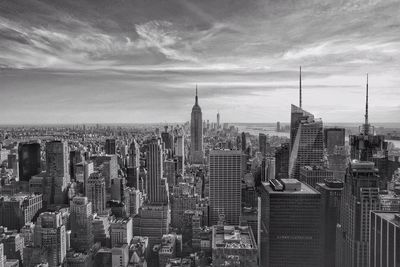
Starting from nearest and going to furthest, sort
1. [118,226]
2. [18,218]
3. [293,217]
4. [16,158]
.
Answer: [293,217] < [118,226] < [18,218] < [16,158]

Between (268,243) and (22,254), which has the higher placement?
(268,243)

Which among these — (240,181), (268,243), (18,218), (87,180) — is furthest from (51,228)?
(240,181)

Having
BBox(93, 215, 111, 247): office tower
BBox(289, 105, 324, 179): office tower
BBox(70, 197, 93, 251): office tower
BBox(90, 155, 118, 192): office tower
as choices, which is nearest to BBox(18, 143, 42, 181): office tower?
BBox(90, 155, 118, 192): office tower

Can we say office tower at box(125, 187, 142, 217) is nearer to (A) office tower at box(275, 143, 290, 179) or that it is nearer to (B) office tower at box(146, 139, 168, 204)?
(B) office tower at box(146, 139, 168, 204)

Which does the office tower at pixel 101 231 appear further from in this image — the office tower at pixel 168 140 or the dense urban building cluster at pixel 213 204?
the office tower at pixel 168 140

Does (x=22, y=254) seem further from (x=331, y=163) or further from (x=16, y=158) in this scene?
(x=331, y=163)

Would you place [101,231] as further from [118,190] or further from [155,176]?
[155,176]

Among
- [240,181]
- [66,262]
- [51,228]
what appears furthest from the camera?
[240,181]
